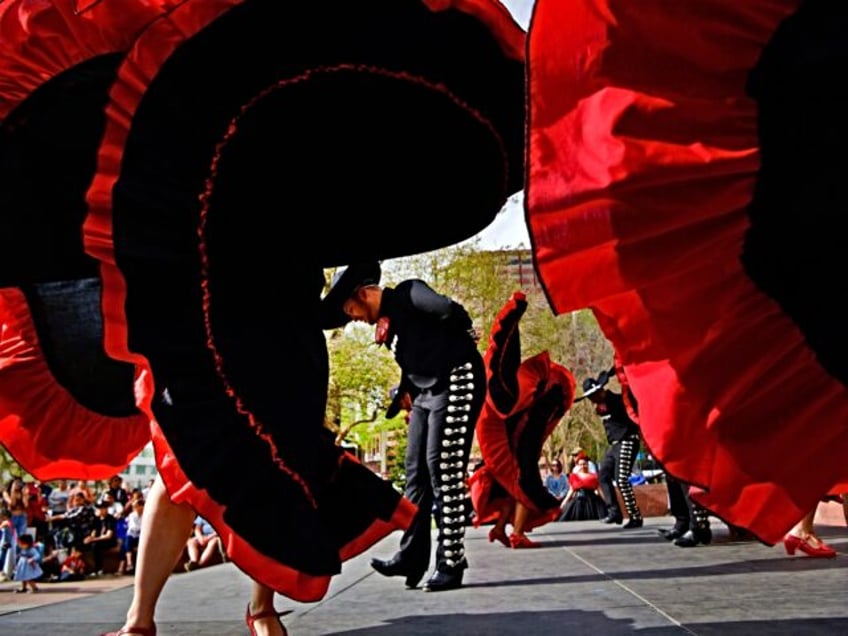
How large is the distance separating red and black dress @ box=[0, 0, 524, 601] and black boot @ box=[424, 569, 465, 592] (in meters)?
1.29

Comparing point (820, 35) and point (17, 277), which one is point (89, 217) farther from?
point (820, 35)

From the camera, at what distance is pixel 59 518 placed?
10.0 metres

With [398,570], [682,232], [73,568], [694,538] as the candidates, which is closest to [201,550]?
[73,568]

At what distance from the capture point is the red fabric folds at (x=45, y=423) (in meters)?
2.67

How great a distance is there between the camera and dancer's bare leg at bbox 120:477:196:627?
205 cm

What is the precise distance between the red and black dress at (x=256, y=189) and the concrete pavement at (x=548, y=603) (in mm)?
630

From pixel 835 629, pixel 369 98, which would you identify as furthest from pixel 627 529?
pixel 369 98

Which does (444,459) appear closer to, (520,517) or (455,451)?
(455,451)

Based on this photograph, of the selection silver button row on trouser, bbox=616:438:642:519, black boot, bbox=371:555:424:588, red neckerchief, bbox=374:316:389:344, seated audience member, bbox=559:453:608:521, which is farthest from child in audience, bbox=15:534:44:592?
seated audience member, bbox=559:453:608:521

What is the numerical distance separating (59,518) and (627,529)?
6720mm

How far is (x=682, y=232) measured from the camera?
131cm

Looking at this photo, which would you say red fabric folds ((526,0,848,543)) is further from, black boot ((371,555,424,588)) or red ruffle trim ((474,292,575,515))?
red ruffle trim ((474,292,575,515))

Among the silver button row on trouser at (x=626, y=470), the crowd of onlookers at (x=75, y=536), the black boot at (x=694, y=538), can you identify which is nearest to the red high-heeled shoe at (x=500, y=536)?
the black boot at (x=694, y=538)

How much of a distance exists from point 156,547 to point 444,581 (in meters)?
1.79
